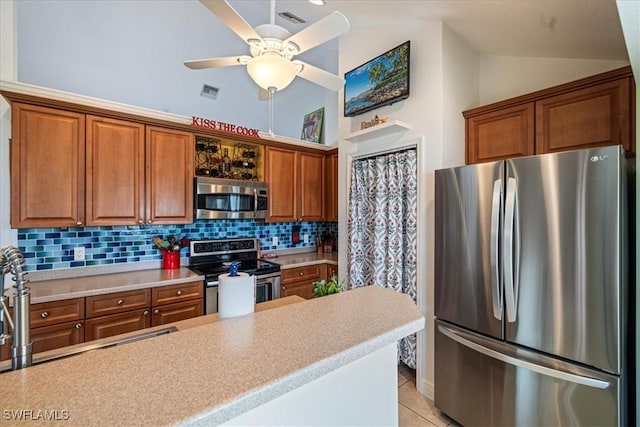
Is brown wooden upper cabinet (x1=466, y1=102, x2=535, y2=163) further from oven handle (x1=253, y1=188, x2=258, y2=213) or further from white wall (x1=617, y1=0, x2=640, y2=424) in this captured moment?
oven handle (x1=253, y1=188, x2=258, y2=213)

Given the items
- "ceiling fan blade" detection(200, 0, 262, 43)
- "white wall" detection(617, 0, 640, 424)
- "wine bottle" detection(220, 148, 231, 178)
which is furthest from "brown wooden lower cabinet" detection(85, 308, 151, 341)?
"white wall" detection(617, 0, 640, 424)

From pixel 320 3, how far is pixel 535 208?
7.64 feet

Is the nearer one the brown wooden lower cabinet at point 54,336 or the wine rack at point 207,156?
the brown wooden lower cabinet at point 54,336

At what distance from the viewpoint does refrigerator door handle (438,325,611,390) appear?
145cm

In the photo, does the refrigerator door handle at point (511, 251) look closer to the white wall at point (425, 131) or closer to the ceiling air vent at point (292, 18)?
the white wall at point (425, 131)

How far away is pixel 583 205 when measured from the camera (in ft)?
4.88

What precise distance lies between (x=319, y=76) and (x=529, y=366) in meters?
2.07

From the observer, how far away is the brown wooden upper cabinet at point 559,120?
1720mm

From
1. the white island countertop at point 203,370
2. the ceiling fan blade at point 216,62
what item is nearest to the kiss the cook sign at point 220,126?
the ceiling fan blade at point 216,62

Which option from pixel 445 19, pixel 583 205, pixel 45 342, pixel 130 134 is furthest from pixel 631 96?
pixel 45 342

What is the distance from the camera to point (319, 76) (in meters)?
1.76

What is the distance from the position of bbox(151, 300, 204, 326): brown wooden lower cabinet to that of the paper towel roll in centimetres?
187

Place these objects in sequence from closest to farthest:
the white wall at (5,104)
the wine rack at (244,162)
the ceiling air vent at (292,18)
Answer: the white wall at (5,104) < the ceiling air vent at (292,18) < the wine rack at (244,162)

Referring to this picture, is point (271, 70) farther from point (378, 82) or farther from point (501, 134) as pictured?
point (501, 134)
